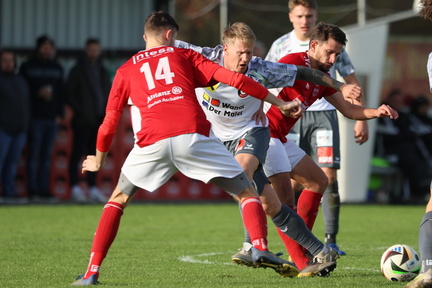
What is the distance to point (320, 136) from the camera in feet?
29.7

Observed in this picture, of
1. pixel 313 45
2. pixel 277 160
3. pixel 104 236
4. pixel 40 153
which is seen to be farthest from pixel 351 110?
pixel 40 153

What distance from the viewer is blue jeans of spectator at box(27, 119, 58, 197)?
1510 cm

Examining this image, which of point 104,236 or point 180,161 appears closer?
point 180,161

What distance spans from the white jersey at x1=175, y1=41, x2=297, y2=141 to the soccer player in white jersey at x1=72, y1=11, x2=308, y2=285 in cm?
64

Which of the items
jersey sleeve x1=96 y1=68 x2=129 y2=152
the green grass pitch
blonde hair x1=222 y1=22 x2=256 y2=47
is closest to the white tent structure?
the green grass pitch

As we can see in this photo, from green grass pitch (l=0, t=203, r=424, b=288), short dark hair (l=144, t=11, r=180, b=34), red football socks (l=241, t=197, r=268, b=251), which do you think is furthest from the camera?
green grass pitch (l=0, t=203, r=424, b=288)

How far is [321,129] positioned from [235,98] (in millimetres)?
2090

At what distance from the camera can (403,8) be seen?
1777 centimetres

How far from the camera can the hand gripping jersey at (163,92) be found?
6254 mm

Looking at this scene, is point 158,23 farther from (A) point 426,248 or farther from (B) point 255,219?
(A) point 426,248

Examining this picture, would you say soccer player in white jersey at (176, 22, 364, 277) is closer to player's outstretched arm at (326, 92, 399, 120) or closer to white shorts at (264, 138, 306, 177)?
white shorts at (264, 138, 306, 177)

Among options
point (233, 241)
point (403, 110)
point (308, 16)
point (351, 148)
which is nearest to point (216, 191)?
point (351, 148)

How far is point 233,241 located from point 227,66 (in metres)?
3.39

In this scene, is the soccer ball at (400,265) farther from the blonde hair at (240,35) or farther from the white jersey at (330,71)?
the white jersey at (330,71)
